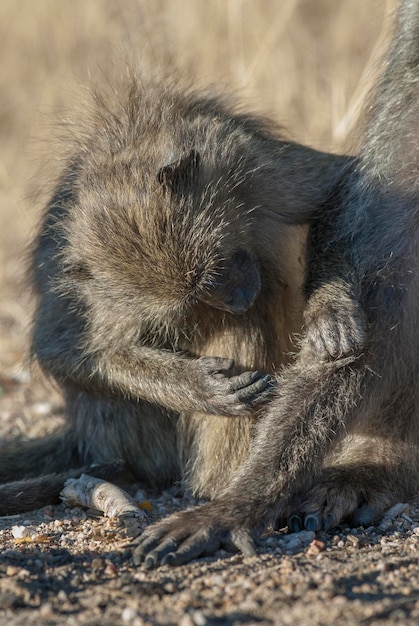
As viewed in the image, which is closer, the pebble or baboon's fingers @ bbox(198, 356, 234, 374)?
the pebble

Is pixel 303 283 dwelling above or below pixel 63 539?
above

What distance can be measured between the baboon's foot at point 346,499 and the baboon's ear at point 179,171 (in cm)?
118

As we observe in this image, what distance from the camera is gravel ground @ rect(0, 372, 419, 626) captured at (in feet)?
8.06

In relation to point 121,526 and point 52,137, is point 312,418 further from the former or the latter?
point 52,137

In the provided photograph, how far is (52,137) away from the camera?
4.57 metres

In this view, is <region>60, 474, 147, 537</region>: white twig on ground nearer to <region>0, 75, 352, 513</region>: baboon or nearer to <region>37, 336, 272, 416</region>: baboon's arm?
<region>0, 75, 352, 513</region>: baboon

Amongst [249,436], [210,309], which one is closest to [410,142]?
[210,309]

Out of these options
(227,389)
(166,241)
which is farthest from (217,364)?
(166,241)

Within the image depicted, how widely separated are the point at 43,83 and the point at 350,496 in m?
5.73

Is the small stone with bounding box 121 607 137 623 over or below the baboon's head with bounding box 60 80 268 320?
below

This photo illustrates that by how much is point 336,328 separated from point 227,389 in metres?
0.44

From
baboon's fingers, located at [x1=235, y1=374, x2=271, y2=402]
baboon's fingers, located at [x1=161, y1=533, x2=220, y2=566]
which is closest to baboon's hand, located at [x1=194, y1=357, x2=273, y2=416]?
baboon's fingers, located at [x1=235, y1=374, x2=271, y2=402]

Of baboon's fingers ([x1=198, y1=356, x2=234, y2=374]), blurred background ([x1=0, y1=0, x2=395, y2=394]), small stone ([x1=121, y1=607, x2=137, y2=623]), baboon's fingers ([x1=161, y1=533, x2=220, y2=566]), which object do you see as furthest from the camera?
blurred background ([x1=0, y1=0, x2=395, y2=394])

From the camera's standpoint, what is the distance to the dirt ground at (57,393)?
8.35 ft
